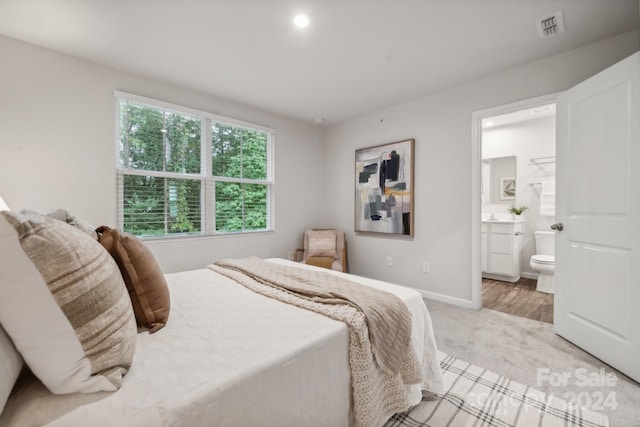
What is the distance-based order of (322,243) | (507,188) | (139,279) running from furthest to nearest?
(507,188) < (322,243) < (139,279)

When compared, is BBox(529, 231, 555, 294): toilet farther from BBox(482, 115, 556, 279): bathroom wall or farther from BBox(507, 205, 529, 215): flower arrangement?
BBox(507, 205, 529, 215): flower arrangement

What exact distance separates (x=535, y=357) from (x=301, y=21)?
119 inches

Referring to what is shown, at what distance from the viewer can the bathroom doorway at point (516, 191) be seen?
13.8 feet

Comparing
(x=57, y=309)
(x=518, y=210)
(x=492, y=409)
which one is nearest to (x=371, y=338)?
(x=492, y=409)

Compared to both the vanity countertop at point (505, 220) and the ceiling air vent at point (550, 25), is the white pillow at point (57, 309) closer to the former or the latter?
the ceiling air vent at point (550, 25)

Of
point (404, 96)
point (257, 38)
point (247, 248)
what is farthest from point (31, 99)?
point (404, 96)

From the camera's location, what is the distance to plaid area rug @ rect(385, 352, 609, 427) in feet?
4.85

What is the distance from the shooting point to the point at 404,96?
11.4 feet

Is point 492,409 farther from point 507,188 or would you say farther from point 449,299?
point 507,188

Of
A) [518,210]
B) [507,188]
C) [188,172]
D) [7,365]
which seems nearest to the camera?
[7,365]

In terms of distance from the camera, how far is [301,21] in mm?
2070

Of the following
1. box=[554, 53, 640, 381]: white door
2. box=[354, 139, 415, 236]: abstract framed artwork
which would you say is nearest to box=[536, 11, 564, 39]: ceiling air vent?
box=[554, 53, 640, 381]: white door

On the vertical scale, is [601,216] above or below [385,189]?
below

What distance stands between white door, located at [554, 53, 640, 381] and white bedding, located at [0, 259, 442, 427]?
5.28 ft
